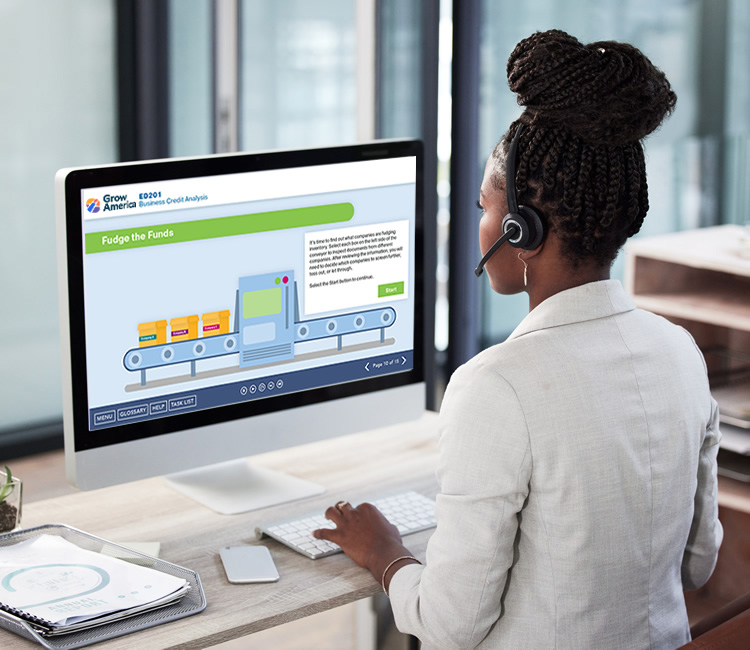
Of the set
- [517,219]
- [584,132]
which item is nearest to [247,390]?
[517,219]

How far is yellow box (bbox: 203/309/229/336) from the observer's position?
147cm

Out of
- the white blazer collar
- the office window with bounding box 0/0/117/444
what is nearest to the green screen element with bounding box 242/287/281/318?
the white blazer collar

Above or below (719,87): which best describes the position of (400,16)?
above

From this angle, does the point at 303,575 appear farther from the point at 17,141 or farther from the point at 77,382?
the point at 17,141

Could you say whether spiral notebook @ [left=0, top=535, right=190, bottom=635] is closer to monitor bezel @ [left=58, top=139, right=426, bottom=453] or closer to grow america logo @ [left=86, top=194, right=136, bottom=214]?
monitor bezel @ [left=58, top=139, right=426, bottom=453]

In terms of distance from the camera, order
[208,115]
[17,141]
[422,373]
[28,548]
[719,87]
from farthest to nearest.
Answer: [208,115] < [17,141] < [719,87] < [422,373] < [28,548]

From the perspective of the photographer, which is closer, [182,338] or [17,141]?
[182,338]

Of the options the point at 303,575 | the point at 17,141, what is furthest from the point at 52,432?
the point at 303,575

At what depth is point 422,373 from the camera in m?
1.75

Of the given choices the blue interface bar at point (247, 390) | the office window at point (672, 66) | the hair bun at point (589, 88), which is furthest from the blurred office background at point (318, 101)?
the hair bun at point (589, 88)

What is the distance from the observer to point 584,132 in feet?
3.73

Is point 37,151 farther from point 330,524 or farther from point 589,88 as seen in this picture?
point 589,88

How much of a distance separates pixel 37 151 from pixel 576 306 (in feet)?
9.38

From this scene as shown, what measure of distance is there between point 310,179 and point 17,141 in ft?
7.70
